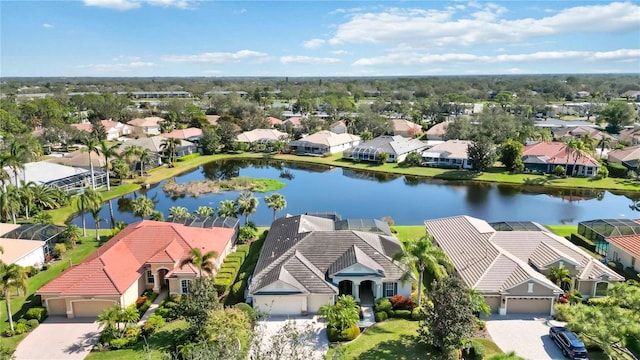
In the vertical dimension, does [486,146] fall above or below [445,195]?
above

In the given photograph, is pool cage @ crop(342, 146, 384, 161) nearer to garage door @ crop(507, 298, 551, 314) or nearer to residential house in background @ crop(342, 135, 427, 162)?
residential house in background @ crop(342, 135, 427, 162)

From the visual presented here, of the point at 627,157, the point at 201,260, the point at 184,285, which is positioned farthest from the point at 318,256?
the point at 627,157

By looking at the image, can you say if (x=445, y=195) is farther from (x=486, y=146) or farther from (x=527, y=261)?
(x=527, y=261)

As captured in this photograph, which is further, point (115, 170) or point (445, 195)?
point (115, 170)

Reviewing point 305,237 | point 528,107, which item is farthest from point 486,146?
point 528,107

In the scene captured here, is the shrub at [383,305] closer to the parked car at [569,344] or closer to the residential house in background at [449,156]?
the parked car at [569,344]

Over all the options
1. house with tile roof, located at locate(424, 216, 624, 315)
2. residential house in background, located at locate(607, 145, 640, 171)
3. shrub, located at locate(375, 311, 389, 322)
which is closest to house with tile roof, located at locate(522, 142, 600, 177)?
residential house in background, located at locate(607, 145, 640, 171)
